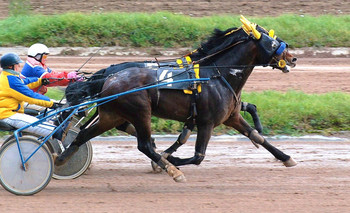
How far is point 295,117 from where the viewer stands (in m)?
10.6

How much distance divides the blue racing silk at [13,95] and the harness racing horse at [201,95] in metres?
0.68

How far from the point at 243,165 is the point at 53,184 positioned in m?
2.58

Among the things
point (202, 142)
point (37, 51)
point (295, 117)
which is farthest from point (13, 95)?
point (295, 117)

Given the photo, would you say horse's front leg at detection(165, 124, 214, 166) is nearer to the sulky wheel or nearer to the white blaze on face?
the white blaze on face

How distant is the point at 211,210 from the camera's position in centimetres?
660

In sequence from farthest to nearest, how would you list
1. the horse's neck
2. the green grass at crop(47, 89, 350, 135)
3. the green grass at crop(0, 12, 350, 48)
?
the green grass at crop(0, 12, 350, 48)
the green grass at crop(47, 89, 350, 135)
the horse's neck

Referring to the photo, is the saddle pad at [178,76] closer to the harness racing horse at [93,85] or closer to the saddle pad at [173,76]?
the saddle pad at [173,76]

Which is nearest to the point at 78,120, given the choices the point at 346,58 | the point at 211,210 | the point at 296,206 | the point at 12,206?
the point at 12,206

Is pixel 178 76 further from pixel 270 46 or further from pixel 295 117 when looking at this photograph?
pixel 295 117

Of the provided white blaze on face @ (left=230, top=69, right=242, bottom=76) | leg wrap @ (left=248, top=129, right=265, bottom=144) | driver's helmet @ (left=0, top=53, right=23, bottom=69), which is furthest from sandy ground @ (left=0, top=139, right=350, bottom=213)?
driver's helmet @ (left=0, top=53, right=23, bottom=69)

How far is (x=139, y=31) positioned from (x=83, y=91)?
8.42 m

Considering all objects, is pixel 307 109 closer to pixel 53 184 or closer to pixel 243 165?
pixel 243 165

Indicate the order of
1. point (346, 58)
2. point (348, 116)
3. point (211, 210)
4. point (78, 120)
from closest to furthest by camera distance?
point (211, 210)
point (78, 120)
point (348, 116)
point (346, 58)

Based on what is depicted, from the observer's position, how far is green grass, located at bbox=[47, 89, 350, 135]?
10273 millimetres
